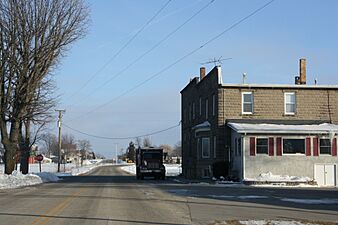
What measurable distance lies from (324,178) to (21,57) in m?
25.1

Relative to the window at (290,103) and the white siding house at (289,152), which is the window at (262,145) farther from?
the window at (290,103)

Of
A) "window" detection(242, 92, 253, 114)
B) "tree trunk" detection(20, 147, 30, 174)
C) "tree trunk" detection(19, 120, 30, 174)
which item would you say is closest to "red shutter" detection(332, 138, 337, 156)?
"window" detection(242, 92, 253, 114)

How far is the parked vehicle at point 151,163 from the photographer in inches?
2045

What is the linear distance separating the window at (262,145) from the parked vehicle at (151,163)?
521 inches

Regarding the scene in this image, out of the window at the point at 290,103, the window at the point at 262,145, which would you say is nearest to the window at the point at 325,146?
the window at the point at 262,145

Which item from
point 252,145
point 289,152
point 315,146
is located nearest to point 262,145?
point 252,145

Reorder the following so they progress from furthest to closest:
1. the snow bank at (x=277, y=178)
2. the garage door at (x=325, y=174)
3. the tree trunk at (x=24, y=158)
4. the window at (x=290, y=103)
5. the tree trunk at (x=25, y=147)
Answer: the tree trunk at (x=24, y=158)
the tree trunk at (x=25, y=147)
the window at (x=290, y=103)
the garage door at (x=325, y=174)
the snow bank at (x=277, y=178)

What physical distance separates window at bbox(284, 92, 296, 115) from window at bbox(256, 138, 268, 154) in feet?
18.3

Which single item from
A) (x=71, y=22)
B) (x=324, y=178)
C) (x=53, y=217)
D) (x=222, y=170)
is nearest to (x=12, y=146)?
(x=71, y=22)

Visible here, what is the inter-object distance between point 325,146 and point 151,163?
17.3 m

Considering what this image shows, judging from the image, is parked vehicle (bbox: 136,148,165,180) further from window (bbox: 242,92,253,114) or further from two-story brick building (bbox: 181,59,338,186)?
window (bbox: 242,92,253,114)

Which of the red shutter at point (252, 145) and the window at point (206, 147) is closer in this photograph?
the red shutter at point (252, 145)

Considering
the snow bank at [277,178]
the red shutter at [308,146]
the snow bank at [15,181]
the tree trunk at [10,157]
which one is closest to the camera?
the snow bank at [15,181]

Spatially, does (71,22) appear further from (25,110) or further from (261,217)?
(261,217)
